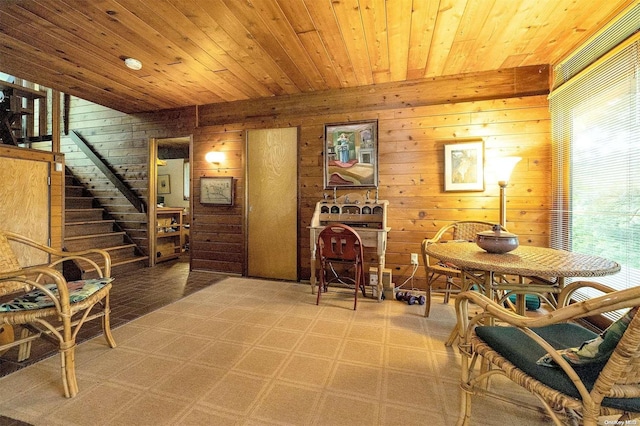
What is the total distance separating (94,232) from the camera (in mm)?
4344

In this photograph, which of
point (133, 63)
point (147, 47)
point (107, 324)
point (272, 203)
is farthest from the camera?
point (272, 203)

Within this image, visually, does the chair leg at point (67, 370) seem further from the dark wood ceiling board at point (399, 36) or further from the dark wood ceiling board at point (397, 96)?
the dark wood ceiling board at point (397, 96)

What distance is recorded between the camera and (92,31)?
2383mm

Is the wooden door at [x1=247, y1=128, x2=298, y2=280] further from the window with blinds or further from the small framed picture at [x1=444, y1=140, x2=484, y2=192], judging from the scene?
the window with blinds

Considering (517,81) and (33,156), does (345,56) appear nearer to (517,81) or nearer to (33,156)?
(517,81)

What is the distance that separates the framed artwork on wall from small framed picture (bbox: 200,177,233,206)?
1483 millimetres

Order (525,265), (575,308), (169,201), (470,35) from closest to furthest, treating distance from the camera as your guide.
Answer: (575,308), (525,265), (470,35), (169,201)

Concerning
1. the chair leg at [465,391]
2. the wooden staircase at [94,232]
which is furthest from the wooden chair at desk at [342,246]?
the wooden staircase at [94,232]

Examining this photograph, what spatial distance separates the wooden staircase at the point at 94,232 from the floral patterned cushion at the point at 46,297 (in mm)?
2542

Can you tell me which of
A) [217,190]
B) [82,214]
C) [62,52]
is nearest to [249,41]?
[62,52]

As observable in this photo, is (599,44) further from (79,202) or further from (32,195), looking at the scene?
(79,202)

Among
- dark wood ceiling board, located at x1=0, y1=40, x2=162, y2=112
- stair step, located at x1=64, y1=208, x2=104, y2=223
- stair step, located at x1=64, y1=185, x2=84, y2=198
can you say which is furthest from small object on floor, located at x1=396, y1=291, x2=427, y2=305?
stair step, located at x1=64, y1=185, x2=84, y2=198

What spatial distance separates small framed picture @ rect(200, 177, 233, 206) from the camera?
406 cm

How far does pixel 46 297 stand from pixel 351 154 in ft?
9.93
